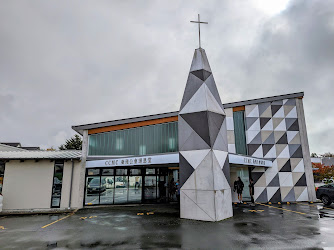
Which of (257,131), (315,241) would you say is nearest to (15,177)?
(315,241)

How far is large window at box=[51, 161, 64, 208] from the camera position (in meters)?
14.7

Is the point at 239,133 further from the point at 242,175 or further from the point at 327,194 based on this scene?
the point at 327,194

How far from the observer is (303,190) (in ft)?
56.2

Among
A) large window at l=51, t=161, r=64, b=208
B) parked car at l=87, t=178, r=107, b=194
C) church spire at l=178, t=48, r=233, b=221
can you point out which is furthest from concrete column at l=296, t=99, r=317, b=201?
large window at l=51, t=161, r=64, b=208

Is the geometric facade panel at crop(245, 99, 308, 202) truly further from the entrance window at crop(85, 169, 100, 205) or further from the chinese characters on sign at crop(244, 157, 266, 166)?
the entrance window at crop(85, 169, 100, 205)

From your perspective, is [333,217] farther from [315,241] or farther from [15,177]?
[15,177]

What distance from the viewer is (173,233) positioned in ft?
25.9

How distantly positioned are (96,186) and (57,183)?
2598mm

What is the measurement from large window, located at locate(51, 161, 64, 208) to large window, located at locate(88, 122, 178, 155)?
230 cm

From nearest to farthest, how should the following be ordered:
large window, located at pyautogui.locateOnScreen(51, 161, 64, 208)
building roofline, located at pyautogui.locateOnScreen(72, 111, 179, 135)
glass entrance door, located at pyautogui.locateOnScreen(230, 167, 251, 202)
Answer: large window, located at pyautogui.locateOnScreen(51, 161, 64, 208) < building roofline, located at pyautogui.locateOnScreen(72, 111, 179, 135) < glass entrance door, located at pyautogui.locateOnScreen(230, 167, 251, 202)

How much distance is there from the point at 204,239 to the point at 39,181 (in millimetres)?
12510

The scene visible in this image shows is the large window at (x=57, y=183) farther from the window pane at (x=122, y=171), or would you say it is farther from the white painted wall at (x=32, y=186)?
the window pane at (x=122, y=171)

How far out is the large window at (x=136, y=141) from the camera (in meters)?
16.5

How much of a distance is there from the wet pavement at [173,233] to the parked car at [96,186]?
17.0 feet
